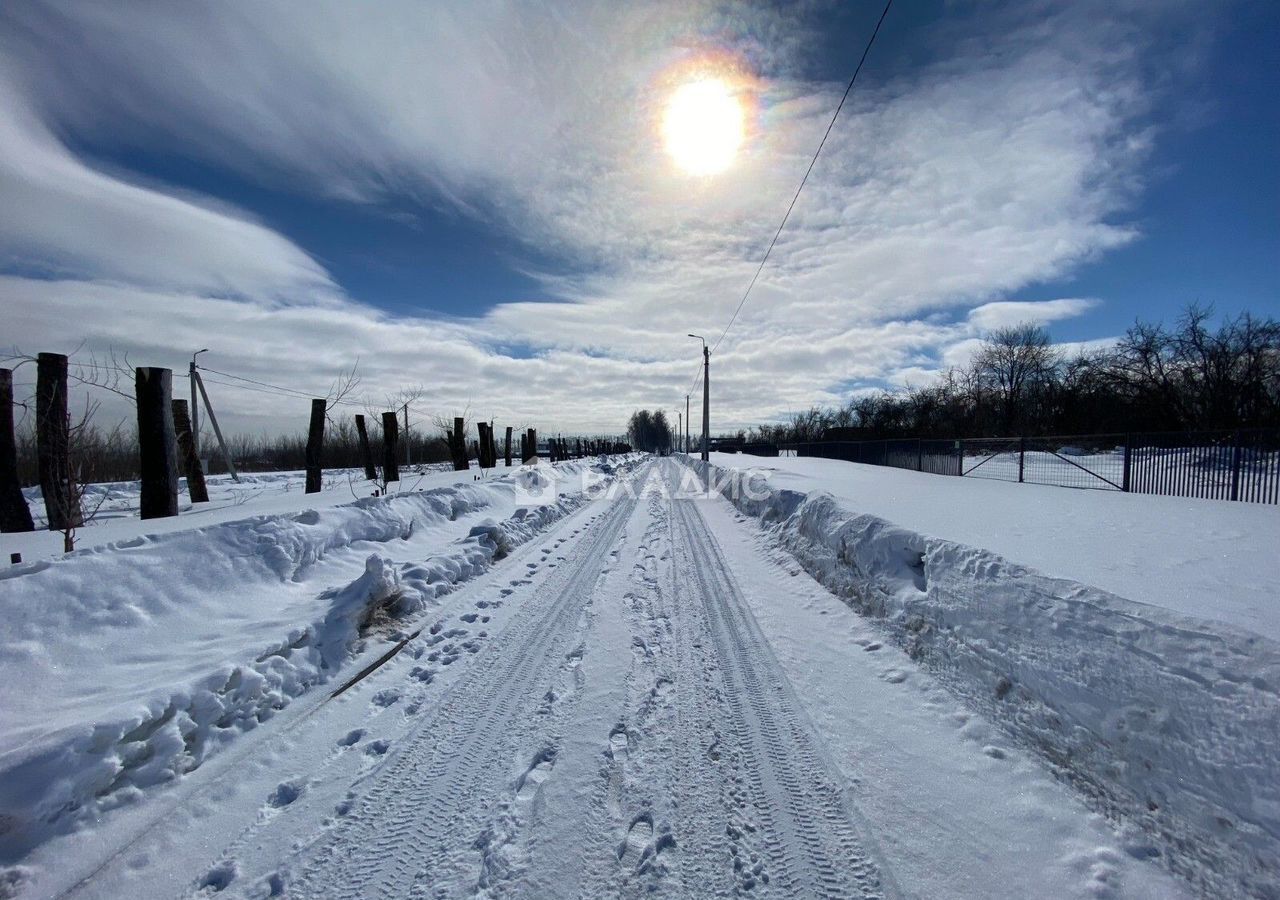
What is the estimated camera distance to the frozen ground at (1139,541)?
12.4 feet

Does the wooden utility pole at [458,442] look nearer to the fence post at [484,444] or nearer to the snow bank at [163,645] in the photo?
the fence post at [484,444]

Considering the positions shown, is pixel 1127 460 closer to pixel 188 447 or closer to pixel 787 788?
pixel 787 788

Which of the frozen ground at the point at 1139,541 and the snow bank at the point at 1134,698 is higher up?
the frozen ground at the point at 1139,541

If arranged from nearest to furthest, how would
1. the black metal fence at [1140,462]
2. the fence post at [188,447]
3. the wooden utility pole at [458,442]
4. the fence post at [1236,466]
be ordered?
the black metal fence at [1140,462], the fence post at [1236,466], the fence post at [188,447], the wooden utility pole at [458,442]

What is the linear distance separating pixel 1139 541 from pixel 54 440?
43.2 feet

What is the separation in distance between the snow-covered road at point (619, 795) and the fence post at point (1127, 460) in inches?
563

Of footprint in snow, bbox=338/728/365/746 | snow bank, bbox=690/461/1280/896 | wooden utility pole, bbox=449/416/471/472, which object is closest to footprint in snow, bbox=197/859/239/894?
footprint in snow, bbox=338/728/365/746

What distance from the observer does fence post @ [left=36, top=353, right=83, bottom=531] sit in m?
6.58

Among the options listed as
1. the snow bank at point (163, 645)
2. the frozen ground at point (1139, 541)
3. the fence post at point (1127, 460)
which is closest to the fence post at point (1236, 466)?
the fence post at point (1127, 460)

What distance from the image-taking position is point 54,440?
6.75 m

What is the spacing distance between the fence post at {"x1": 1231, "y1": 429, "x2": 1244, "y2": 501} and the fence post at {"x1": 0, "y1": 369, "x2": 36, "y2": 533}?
73.7 feet

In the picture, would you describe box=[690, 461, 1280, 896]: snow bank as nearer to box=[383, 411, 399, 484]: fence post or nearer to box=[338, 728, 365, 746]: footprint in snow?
box=[338, 728, 365, 746]: footprint in snow

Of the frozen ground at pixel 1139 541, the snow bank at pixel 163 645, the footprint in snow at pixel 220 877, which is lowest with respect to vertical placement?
the footprint in snow at pixel 220 877

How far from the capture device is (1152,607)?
3.26 metres
